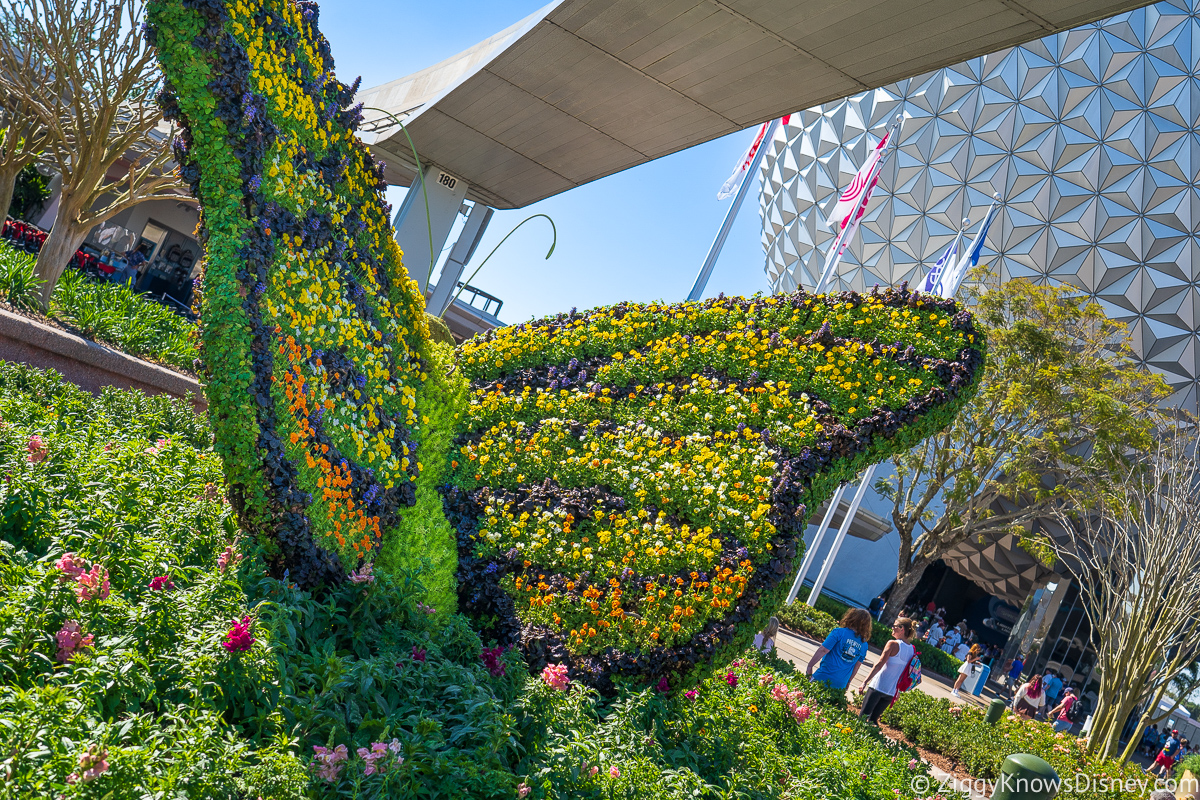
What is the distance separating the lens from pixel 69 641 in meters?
2.69

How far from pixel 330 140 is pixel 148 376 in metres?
4.72

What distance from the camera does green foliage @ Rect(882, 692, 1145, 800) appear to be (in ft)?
30.6

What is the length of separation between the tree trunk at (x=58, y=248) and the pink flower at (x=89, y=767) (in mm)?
9825

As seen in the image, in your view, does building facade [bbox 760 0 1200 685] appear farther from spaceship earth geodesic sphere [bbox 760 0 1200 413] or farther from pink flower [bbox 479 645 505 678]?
pink flower [bbox 479 645 505 678]

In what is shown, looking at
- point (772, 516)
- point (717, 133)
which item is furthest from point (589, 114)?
point (772, 516)

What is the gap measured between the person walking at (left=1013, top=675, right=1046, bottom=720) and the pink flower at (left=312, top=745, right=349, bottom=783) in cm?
1600

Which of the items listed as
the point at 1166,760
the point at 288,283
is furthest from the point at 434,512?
the point at 1166,760

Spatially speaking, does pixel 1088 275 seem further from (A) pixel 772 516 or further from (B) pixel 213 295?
(B) pixel 213 295

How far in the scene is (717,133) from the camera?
1121 cm

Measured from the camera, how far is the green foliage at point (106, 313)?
877 cm

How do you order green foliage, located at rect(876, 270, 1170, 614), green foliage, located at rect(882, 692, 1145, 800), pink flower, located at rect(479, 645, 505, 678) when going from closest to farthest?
pink flower, located at rect(479, 645, 505, 678) < green foliage, located at rect(882, 692, 1145, 800) < green foliage, located at rect(876, 270, 1170, 614)

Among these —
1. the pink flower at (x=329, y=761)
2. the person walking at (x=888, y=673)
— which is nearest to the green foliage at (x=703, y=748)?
the pink flower at (x=329, y=761)

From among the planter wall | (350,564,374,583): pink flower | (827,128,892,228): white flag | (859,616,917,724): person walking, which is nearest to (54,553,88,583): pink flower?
(350,564,374,583): pink flower

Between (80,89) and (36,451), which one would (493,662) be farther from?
(80,89)
